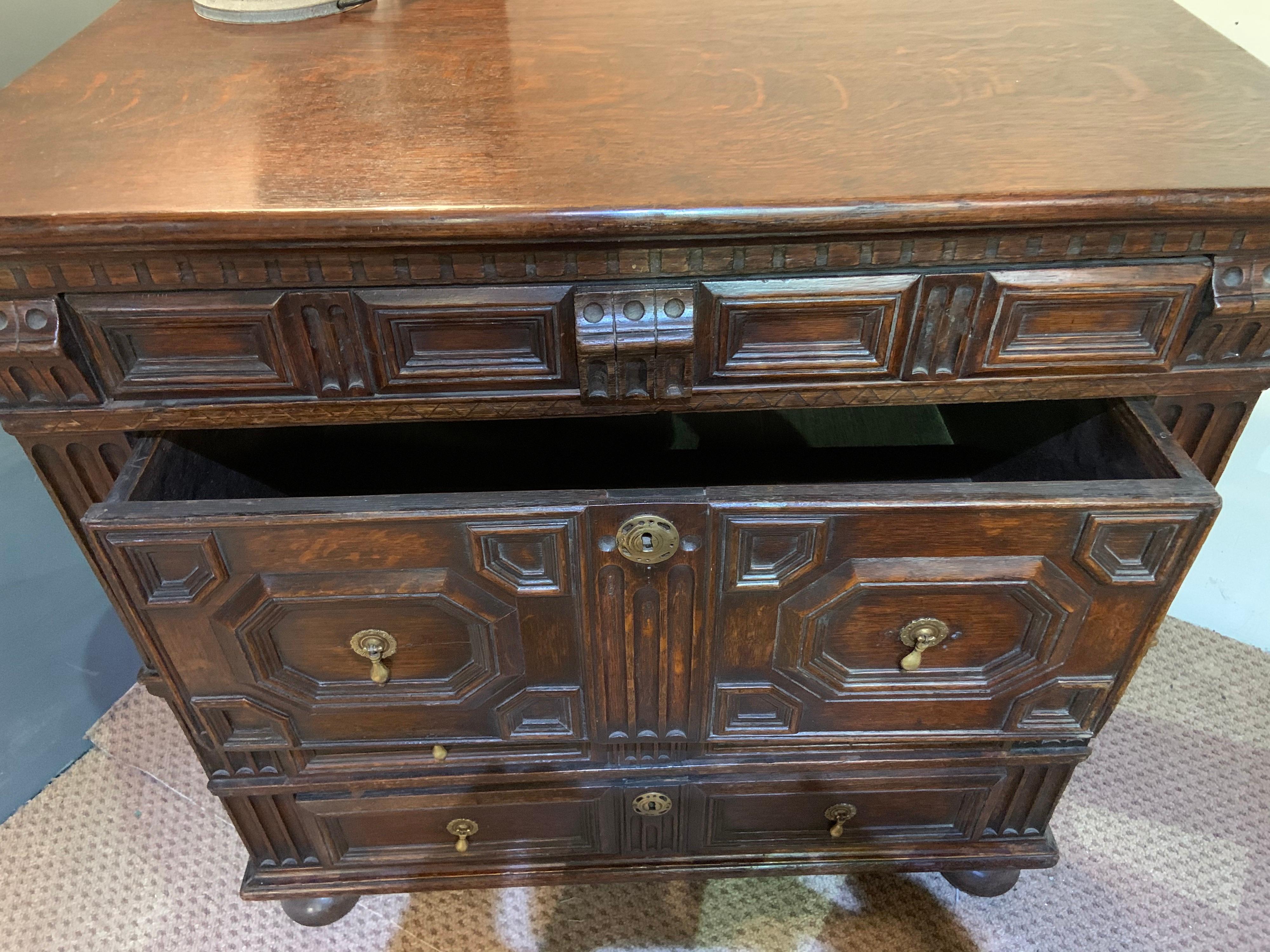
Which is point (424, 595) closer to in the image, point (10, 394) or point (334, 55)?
point (10, 394)

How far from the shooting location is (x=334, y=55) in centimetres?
69

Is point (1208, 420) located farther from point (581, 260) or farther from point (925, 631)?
point (581, 260)

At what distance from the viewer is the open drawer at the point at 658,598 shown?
57 centimetres

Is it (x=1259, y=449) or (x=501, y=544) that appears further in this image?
(x=1259, y=449)

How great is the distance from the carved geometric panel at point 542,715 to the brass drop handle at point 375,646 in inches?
3.7

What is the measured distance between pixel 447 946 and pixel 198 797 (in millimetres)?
331

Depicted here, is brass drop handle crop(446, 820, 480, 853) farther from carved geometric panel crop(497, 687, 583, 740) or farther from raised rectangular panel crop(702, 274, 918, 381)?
raised rectangular panel crop(702, 274, 918, 381)

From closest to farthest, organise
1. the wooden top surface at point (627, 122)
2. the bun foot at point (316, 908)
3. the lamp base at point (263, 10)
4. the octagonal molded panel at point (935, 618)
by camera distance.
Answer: the wooden top surface at point (627, 122)
the octagonal molded panel at point (935, 618)
the lamp base at point (263, 10)
the bun foot at point (316, 908)

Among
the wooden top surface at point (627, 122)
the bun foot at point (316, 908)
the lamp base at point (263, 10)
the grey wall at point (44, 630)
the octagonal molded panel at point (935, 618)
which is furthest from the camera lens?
the grey wall at point (44, 630)

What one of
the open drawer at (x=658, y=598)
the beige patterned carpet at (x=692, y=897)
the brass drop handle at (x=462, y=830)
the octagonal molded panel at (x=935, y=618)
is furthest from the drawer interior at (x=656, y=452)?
the beige patterned carpet at (x=692, y=897)

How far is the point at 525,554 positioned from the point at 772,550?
0.16 m

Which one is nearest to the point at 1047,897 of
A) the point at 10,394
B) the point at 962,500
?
the point at 962,500

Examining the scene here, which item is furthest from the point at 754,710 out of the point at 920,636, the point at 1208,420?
the point at 1208,420

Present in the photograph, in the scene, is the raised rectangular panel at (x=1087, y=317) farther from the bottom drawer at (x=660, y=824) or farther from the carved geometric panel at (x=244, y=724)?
the carved geometric panel at (x=244, y=724)
